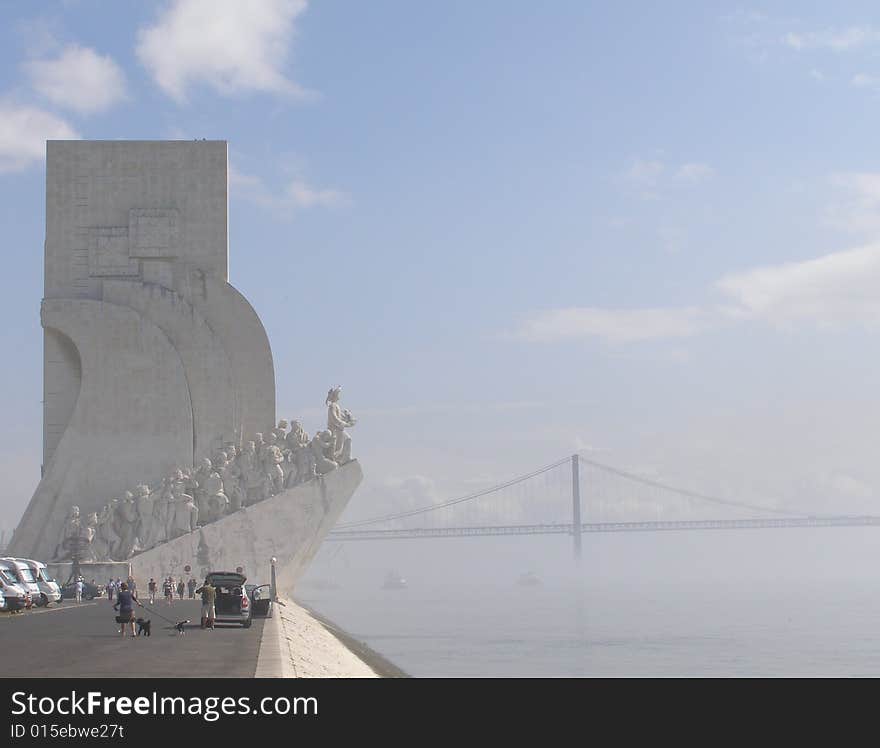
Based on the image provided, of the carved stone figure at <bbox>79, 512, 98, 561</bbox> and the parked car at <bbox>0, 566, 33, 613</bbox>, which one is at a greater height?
the carved stone figure at <bbox>79, 512, 98, 561</bbox>

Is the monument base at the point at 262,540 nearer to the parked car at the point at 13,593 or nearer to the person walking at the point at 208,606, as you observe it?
the parked car at the point at 13,593

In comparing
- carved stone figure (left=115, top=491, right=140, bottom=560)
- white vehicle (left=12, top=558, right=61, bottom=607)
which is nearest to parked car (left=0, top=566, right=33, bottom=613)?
white vehicle (left=12, top=558, right=61, bottom=607)

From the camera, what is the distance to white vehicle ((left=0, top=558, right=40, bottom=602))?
1535cm

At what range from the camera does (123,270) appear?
22484 mm

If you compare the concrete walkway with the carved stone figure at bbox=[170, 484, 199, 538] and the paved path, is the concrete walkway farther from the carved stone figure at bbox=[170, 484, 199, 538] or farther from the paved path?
the carved stone figure at bbox=[170, 484, 199, 538]

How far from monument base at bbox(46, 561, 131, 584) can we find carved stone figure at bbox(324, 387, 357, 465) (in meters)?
3.82

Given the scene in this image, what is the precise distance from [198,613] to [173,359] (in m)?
8.01

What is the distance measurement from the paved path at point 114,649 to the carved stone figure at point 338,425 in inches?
319

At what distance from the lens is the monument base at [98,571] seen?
65.6 feet

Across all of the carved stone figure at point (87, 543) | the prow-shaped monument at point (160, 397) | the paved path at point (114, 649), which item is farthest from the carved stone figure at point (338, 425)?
the paved path at point (114, 649)

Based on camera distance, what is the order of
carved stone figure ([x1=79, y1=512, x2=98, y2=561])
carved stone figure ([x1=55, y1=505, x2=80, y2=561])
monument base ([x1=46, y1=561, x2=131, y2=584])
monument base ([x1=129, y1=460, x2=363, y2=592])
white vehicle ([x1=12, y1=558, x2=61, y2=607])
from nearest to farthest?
white vehicle ([x1=12, y1=558, x2=61, y2=607]) → monument base ([x1=46, y1=561, x2=131, y2=584]) → carved stone figure ([x1=79, y1=512, x2=98, y2=561]) → monument base ([x1=129, y1=460, x2=363, y2=592]) → carved stone figure ([x1=55, y1=505, x2=80, y2=561])

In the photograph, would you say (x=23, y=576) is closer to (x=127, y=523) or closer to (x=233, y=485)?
(x=127, y=523)

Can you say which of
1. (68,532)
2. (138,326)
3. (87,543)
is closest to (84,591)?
(87,543)
